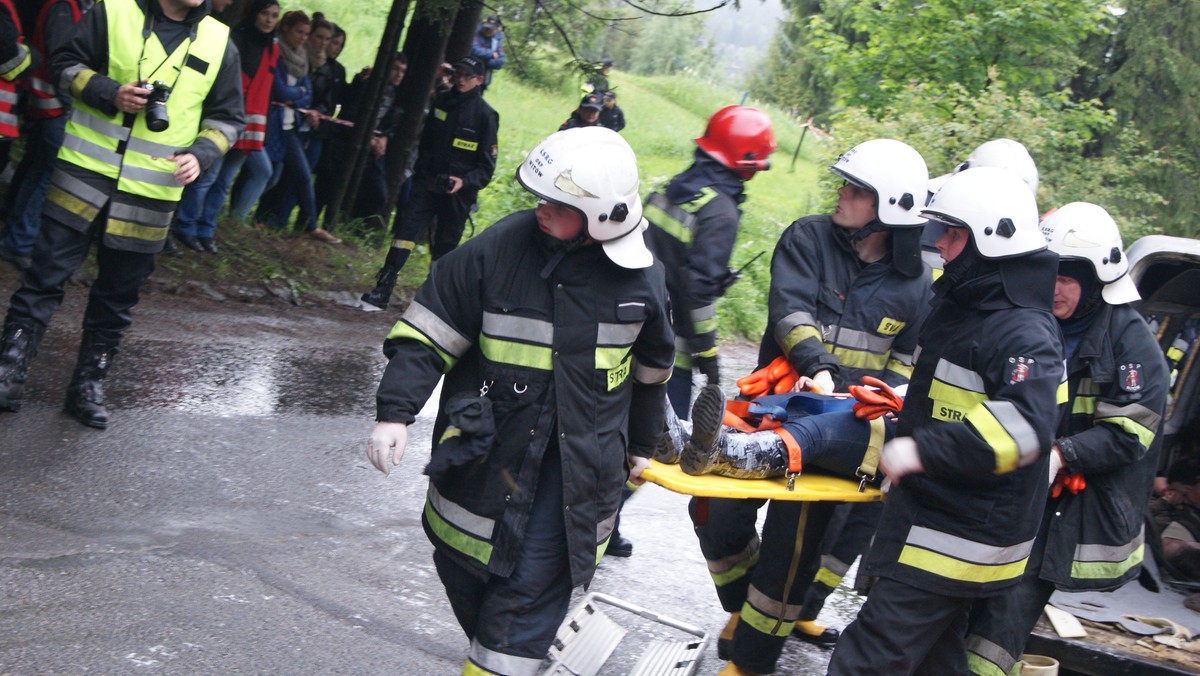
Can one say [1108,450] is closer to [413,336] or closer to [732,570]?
[732,570]

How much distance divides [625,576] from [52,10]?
386 cm

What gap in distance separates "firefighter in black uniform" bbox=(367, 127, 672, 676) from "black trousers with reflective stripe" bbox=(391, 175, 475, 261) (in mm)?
6328

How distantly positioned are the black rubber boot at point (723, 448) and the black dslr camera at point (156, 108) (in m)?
2.87

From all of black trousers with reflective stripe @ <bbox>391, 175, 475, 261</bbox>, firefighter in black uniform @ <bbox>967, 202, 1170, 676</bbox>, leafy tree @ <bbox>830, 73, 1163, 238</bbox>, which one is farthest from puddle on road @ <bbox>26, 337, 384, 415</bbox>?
leafy tree @ <bbox>830, 73, 1163, 238</bbox>

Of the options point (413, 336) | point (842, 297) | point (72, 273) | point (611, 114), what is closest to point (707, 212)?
point (842, 297)

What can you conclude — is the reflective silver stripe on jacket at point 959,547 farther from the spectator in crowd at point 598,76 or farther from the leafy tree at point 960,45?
the leafy tree at point 960,45

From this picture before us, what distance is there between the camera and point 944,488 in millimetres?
4000

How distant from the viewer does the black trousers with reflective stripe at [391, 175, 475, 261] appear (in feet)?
32.6

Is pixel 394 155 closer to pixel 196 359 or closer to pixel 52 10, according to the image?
pixel 196 359

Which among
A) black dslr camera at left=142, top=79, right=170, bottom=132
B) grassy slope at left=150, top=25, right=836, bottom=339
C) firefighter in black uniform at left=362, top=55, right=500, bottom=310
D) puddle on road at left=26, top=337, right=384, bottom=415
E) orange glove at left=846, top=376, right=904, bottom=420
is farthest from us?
grassy slope at left=150, top=25, right=836, bottom=339

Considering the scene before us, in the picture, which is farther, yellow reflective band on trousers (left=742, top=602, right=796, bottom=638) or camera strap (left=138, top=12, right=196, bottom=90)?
camera strap (left=138, top=12, right=196, bottom=90)

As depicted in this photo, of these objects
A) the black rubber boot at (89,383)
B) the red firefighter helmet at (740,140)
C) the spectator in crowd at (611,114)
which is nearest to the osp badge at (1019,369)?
the red firefighter helmet at (740,140)

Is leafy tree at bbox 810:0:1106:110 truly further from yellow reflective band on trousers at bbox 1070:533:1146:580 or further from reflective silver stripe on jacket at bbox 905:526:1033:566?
reflective silver stripe on jacket at bbox 905:526:1033:566

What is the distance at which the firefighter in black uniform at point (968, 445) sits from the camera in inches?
151
